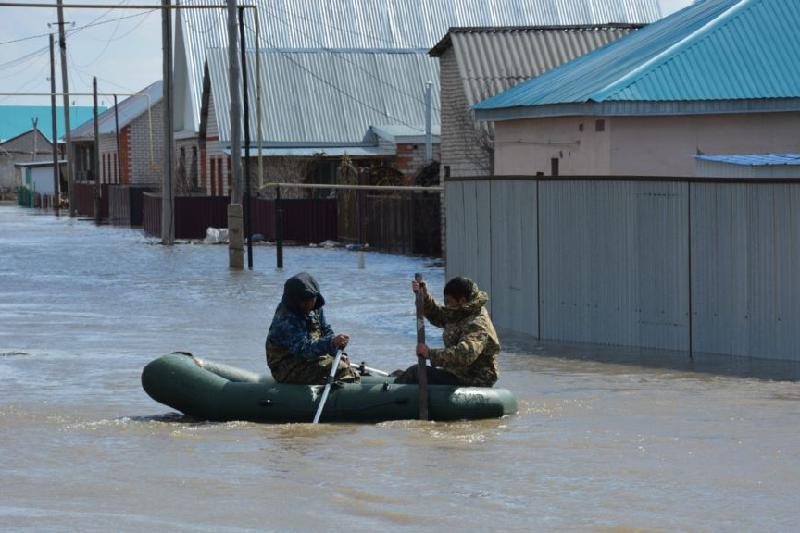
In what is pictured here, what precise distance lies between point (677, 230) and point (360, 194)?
86.1 feet

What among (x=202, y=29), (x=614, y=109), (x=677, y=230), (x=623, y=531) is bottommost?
(x=623, y=531)

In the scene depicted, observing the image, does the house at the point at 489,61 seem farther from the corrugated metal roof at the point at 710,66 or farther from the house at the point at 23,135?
the house at the point at 23,135

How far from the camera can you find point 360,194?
45156 mm

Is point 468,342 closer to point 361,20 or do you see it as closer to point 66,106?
point 361,20

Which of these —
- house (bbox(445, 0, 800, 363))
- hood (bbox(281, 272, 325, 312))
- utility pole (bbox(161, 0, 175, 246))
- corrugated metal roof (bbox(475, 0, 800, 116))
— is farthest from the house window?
hood (bbox(281, 272, 325, 312))

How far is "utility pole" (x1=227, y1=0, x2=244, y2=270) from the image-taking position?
120 feet

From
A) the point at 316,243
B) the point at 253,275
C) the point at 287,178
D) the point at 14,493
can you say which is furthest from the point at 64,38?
the point at 14,493

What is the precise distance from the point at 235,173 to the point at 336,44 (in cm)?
2488

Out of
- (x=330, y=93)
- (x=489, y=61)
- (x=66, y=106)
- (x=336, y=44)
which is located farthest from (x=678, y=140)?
(x=66, y=106)

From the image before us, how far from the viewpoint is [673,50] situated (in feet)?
88.7

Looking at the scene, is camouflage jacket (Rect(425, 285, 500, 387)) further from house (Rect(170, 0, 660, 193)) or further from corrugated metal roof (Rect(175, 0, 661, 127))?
corrugated metal roof (Rect(175, 0, 661, 127))

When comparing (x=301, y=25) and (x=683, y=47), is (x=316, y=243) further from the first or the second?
(x=683, y=47)

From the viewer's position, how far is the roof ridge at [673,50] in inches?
1027

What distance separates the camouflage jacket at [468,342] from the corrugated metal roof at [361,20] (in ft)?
150
